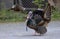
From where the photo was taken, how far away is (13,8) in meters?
15.5

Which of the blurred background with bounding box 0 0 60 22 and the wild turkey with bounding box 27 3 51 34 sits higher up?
the wild turkey with bounding box 27 3 51 34

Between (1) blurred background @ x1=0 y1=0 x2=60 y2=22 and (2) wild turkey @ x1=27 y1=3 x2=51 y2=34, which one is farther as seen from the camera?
(1) blurred background @ x1=0 y1=0 x2=60 y2=22

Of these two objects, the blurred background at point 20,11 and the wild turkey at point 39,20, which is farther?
the blurred background at point 20,11

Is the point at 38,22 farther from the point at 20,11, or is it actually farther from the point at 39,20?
the point at 20,11

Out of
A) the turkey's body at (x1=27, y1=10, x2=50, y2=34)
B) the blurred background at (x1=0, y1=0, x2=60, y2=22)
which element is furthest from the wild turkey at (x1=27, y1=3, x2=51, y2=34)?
the blurred background at (x1=0, y1=0, x2=60, y2=22)

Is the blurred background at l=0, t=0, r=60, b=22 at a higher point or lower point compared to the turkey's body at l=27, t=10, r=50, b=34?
lower

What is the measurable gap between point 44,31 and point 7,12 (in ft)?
21.4

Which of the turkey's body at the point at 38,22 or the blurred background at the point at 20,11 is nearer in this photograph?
the turkey's body at the point at 38,22

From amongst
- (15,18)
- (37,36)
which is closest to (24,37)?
(37,36)

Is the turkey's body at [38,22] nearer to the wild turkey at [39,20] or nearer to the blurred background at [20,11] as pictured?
the wild turkey at [39,20]

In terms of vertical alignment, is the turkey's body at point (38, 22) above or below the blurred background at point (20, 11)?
above

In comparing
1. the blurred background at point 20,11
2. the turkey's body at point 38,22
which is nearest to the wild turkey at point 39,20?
the turkey's body at point 38,22

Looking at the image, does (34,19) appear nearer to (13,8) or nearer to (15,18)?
(15,18)

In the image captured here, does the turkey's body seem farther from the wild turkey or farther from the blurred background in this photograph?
the blurred background
